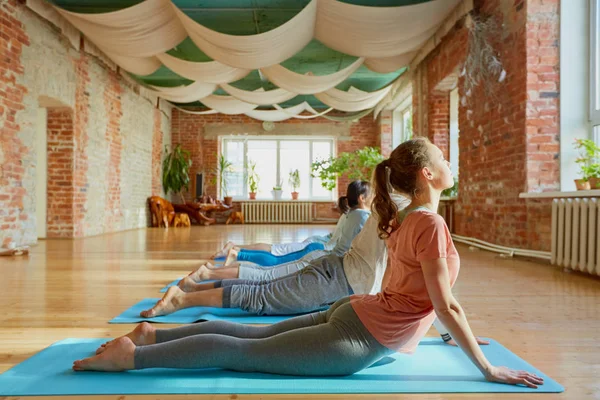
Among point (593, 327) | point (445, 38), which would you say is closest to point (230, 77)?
point (445, 38)

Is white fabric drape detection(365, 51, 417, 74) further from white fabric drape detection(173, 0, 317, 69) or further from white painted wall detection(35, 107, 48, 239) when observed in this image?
white painted wall detection(35, 107, 48, 239)

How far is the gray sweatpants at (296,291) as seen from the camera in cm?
264

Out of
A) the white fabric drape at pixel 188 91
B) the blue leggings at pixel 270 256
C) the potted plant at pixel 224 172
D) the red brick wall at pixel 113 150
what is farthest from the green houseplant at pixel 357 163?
the blue leggings at pixel 270 256

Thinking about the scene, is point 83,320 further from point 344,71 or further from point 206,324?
point 344,71

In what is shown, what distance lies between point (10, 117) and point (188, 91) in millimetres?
3848

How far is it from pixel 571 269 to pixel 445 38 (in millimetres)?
4108

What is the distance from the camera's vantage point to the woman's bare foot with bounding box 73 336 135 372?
5.77ft

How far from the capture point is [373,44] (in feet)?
21.6

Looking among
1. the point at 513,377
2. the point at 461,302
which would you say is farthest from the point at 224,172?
the point at 513,377

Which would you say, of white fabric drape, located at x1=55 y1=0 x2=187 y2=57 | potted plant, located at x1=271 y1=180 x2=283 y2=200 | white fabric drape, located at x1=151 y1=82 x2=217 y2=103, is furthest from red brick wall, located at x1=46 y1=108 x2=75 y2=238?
potted plant, located at x1=271 y1=180 x2=283 y2=200

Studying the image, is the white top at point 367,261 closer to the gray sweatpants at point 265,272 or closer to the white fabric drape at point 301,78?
the gray sweatpants at point 265,272

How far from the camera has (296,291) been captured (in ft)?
8.89

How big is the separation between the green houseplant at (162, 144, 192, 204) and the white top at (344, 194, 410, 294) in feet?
38.4

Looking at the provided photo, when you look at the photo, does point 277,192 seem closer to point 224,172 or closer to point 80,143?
point 224,172
